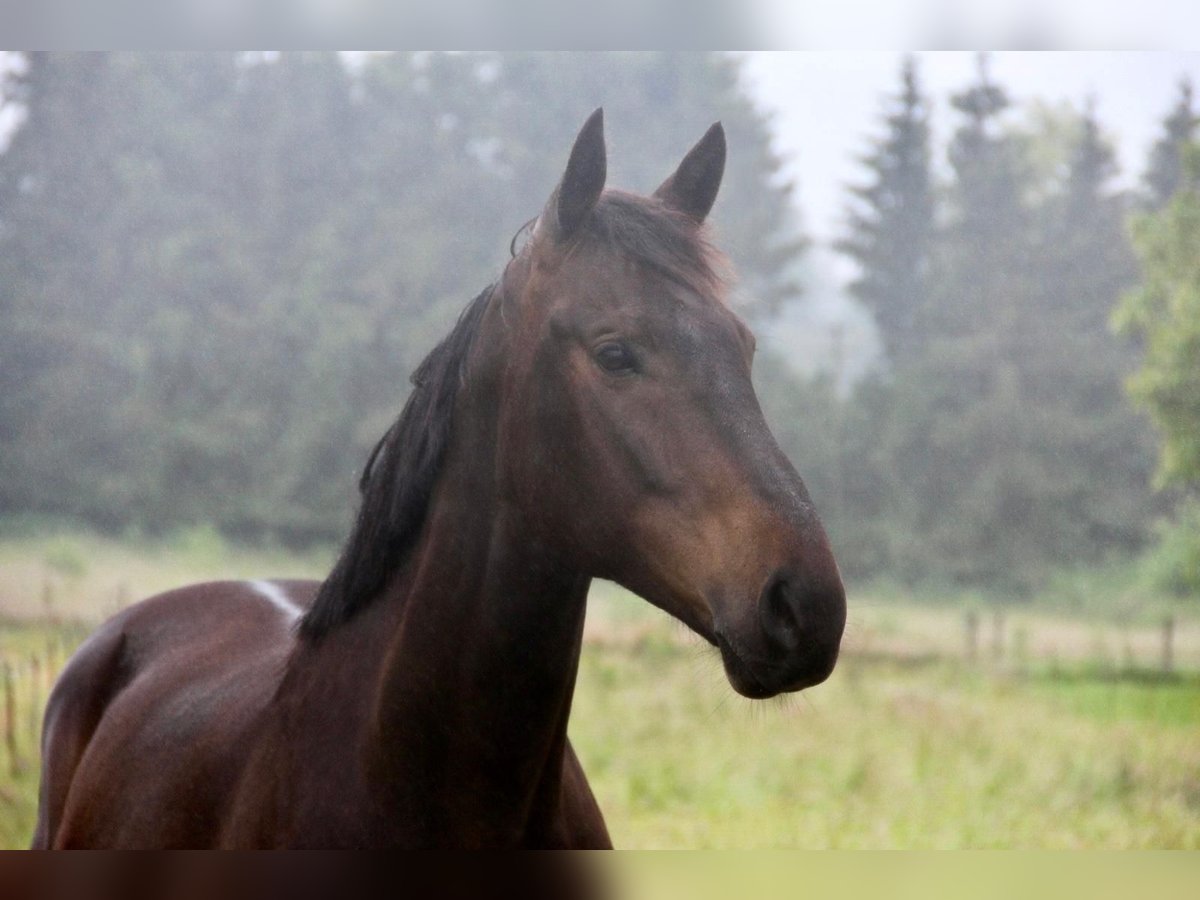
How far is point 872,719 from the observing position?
3.46 metres

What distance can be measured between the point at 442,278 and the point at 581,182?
8.78ft

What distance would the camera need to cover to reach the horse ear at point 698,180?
1280 mm

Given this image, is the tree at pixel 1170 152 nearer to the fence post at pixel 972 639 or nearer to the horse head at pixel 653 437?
the fence post at pixel 972 639

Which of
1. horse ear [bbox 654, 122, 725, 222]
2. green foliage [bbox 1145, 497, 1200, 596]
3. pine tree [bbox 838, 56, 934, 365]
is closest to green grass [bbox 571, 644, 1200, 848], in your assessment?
green foliage [bbox 1145, 497, 1200, 596]

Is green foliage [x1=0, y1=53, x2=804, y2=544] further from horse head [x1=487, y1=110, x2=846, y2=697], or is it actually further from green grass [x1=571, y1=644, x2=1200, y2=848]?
horse head [x1=487, y1=110, x2=846, y2=697]

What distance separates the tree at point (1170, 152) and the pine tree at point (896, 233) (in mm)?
704

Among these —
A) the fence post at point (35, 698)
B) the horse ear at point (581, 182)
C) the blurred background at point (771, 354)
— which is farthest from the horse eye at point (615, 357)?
the fence post at point (35, 698)

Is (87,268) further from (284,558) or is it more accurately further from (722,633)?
(722,633)

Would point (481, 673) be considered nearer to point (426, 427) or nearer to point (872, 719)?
point (426, 427)

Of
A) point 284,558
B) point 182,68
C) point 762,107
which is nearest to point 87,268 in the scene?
point 182,68

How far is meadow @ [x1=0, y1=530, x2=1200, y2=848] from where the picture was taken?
10.7 ft

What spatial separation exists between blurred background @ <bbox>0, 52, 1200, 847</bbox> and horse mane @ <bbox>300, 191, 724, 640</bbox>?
2.27 meters

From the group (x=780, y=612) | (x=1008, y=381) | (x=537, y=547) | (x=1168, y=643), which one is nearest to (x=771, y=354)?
(x=1008, y=381)

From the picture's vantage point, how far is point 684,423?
3.43 feet
